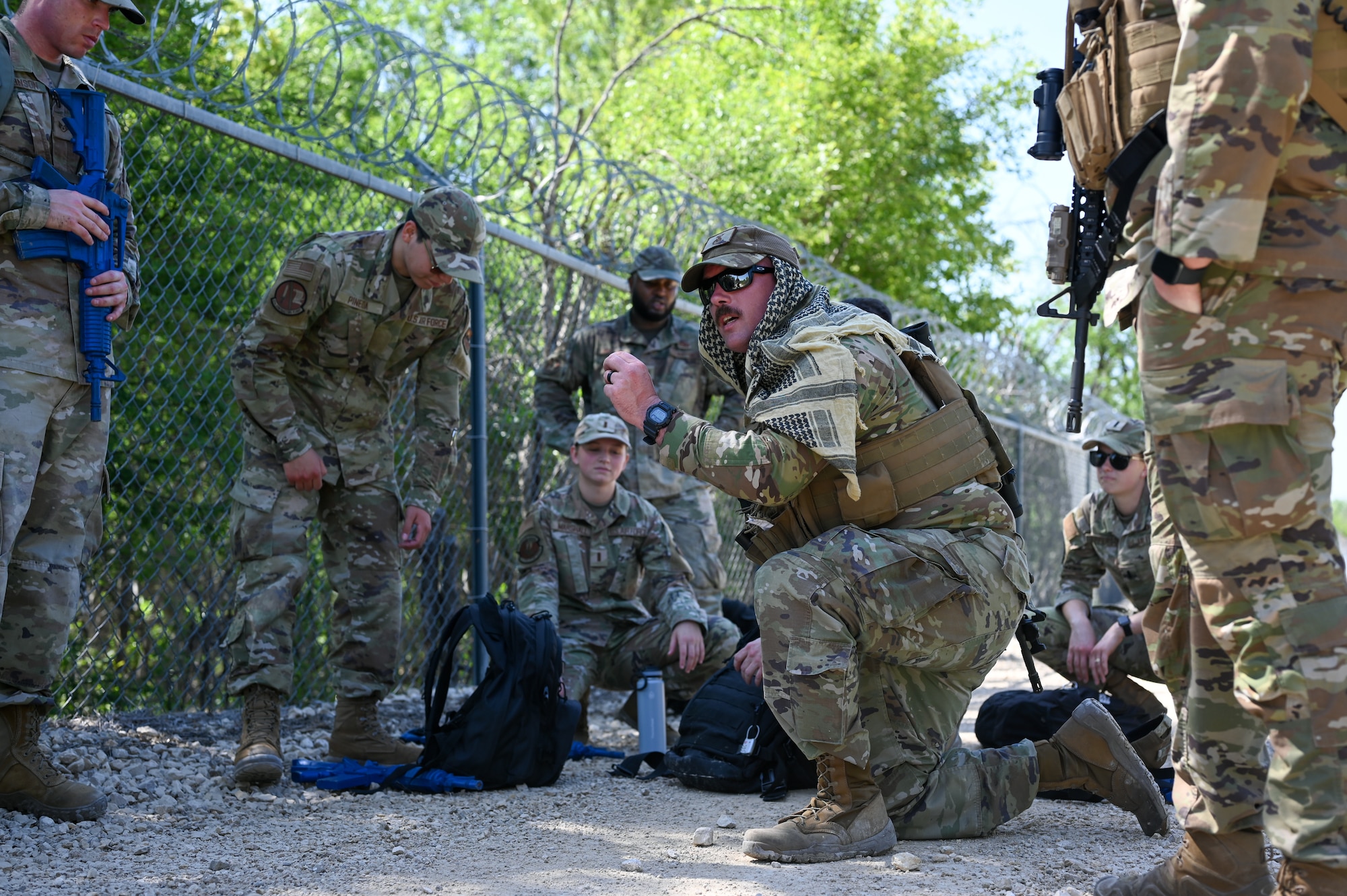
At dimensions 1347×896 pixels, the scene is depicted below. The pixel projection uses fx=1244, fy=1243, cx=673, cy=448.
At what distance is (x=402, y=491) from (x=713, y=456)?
296 cm

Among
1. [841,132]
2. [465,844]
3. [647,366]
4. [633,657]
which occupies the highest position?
[841,132]

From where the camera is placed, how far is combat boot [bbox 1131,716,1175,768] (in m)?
3.60

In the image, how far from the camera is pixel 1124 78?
89.7 inches

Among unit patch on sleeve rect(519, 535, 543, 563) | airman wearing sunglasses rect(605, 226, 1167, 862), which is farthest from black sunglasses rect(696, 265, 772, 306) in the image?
unit patch on sleeve rect(519, 535, 543, 563)

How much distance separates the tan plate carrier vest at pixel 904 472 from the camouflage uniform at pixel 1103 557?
5.22ft

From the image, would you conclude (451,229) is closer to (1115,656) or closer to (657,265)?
(657,265)

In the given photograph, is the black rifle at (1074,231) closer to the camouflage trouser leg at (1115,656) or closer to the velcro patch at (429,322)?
the camouflage trouser leg at (1115,656)

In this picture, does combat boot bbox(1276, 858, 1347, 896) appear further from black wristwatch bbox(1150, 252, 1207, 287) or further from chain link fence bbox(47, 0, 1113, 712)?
chain link fence bbox(47, 0, 1113, 712)

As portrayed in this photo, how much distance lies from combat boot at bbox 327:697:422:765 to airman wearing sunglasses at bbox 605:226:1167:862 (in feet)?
4.95

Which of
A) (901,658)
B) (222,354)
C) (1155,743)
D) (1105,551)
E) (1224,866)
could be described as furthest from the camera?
(222,354)

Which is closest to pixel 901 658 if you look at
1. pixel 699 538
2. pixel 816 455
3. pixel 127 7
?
pixel 816 455

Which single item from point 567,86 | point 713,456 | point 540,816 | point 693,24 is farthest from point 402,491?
point 567,86

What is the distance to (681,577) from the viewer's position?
4.80 meters

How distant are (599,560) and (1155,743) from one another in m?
2.06
